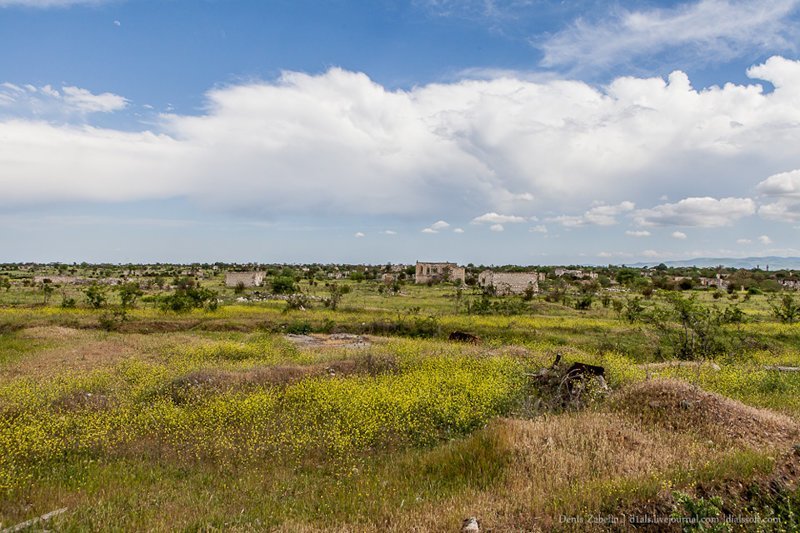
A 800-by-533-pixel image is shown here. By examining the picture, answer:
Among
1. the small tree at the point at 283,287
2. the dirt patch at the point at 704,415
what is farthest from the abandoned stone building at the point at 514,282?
the dirt patch at the point at 704,415

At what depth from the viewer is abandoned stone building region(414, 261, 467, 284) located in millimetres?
88625

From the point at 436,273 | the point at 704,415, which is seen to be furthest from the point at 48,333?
the point at 436,273

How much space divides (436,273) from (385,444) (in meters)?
86.7

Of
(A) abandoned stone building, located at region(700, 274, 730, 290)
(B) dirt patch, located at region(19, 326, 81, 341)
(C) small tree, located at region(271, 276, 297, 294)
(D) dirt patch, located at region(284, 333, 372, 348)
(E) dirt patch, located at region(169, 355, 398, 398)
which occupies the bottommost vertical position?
(D) dirt patch, located at region(284, 333, 372, 348)

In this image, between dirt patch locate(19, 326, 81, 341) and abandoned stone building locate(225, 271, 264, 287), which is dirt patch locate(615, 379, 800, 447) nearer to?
dirt patch locate(19, 326, 81, 341)

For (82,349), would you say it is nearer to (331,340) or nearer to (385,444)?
(331,340)

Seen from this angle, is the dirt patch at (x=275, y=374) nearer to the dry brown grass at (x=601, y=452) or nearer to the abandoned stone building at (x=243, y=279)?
the dry brown grass at (x=601, y=452)

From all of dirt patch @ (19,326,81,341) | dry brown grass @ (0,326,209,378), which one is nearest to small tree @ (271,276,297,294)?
dry brown grass @ (0,326,209,378)

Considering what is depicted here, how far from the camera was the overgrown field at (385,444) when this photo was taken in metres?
5.94

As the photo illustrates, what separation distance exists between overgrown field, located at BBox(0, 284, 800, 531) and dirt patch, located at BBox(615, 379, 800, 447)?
0.04 m

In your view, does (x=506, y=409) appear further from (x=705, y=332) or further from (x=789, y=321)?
(x=789, y=321)

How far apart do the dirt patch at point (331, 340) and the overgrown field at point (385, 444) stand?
19.0 feet

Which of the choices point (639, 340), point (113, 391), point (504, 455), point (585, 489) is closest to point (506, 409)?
point (504, 455)

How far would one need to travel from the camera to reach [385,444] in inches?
370
